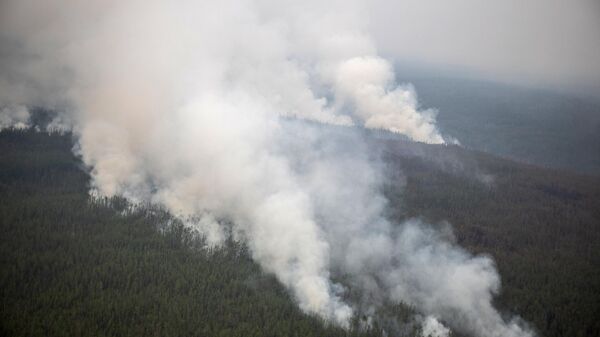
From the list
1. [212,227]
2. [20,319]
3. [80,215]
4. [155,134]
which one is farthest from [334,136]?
[20,319]

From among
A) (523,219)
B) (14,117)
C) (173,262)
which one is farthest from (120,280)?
(14,117)

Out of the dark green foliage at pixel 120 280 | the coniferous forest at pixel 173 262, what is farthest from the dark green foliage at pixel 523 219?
the dark green foliage at pixel 120 280

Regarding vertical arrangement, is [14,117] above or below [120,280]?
above

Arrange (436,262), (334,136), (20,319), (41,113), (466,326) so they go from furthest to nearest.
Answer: (334,136) < (41,113) < (436,262) < (466,326) < (20,319)

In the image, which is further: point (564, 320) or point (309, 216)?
point (309, 216)

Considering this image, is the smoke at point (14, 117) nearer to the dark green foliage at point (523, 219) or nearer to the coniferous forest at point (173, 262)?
the coniferous forest at point (173, 262)

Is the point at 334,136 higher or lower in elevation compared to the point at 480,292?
higher

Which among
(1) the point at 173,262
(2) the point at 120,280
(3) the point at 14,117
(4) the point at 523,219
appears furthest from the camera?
(3) the point at 14,117

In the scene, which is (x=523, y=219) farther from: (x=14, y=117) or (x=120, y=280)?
(x=14, y=117)

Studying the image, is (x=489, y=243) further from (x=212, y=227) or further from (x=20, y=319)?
(x=20, y=319)
